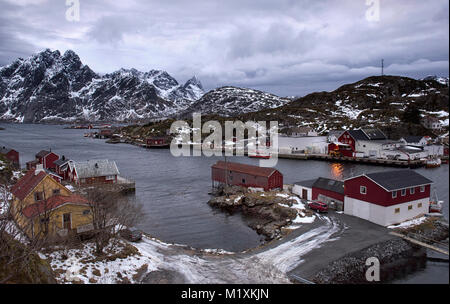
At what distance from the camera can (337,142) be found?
74.8 meters

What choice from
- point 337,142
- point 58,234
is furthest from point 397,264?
point 337,142

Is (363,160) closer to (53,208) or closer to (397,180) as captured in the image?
(397,180)

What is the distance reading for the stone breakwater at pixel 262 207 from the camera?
88.1 ft

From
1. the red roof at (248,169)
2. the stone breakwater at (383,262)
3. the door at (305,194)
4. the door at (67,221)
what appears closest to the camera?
the stone breakwater at (383,262)

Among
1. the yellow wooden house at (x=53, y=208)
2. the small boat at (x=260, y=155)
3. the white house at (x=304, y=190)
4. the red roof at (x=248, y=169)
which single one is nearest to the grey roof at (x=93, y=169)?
the red roof at (x=248, y=169)

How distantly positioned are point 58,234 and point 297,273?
14.6 meters

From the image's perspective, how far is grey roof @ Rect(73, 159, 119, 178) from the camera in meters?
38.7

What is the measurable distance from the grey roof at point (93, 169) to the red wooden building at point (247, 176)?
13.7 metres

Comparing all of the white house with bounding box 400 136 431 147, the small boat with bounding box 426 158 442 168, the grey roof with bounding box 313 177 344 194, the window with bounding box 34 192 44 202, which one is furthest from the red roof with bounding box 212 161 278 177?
the white house with bounding box 400 136 431 147

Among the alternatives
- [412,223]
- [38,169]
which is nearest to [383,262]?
[412,223]

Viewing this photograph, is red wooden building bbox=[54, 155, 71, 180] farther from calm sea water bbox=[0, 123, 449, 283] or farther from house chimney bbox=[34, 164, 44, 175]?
house chimney bbox=[34, 164, 44, 175]

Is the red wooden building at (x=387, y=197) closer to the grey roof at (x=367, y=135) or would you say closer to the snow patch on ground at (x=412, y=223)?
the snow patch on ground at (x=412, y=223)

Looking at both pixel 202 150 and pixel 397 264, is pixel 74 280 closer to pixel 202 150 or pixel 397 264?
pixel 397 264

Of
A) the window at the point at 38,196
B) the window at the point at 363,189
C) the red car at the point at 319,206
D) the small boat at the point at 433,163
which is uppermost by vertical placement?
the window at the point at 38,196
